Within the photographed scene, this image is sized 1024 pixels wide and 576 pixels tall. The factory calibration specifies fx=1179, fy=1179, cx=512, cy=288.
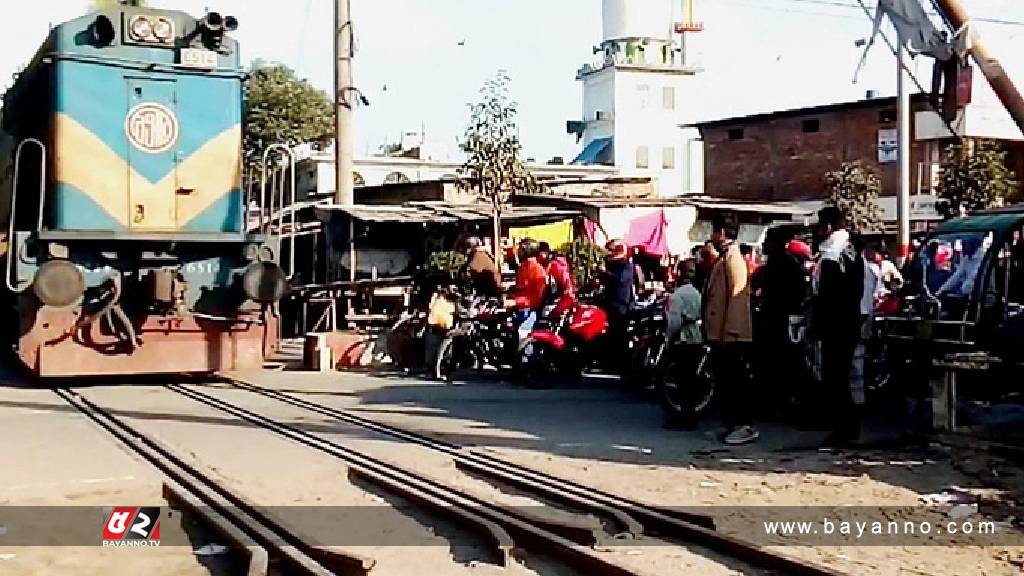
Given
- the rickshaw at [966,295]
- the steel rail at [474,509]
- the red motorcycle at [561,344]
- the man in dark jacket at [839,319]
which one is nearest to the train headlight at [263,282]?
the red motorcycle at [561,344]

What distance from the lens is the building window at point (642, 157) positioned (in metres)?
83.9

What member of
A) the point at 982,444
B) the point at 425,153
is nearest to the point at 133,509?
the point at 982,444

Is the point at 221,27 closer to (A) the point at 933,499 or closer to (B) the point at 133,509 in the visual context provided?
(B) the point at 133,509

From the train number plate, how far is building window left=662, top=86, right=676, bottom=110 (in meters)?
74.8

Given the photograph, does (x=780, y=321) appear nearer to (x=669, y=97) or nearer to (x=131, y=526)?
(x=131, y=526)

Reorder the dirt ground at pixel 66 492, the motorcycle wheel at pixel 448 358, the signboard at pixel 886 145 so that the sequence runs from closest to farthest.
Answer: the dirt ground at pixel 66 492 → the motorcycle wheel at pixel 448 358 → the signboard at pixel 886 145

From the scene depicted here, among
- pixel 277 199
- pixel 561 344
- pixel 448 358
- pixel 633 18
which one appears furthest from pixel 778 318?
pixel 633 18

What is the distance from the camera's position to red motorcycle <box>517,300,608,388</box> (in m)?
14.9

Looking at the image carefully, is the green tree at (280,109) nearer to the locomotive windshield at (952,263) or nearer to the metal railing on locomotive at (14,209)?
the metal railing on locomotive at (14,209)

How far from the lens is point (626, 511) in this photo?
7324mm

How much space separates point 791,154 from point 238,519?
40.1 m

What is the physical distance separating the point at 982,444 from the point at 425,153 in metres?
49.3

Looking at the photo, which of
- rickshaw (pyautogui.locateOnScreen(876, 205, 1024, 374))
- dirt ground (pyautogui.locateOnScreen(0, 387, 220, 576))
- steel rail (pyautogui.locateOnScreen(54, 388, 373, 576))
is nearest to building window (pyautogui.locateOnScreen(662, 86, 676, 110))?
rickshaw (pyautogui.locateOnScreen(876, 205, 1024, 374))

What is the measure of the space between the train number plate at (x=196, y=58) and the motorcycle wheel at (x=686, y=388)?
7.18 meters
